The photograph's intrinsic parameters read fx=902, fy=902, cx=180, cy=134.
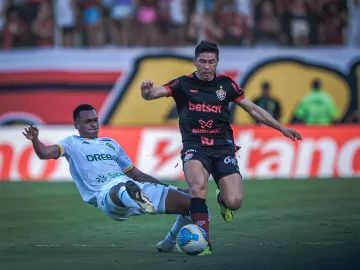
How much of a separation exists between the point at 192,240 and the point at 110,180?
160 cm

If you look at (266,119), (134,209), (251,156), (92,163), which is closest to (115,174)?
(92,163)

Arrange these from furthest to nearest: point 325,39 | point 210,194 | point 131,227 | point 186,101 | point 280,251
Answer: point 325,39, point 210,194, point 131,227, point 186,101, point 280,251

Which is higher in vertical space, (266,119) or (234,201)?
(266,119)

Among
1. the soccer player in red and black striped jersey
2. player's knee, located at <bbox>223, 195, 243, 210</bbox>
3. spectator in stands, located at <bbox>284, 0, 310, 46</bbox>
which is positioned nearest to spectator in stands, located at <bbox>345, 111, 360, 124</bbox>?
spectator in stands, located at <bbox>284, 0, 310, 46</bbox>

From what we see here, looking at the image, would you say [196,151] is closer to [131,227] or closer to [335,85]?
[131,227]

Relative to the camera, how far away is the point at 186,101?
1002 cm

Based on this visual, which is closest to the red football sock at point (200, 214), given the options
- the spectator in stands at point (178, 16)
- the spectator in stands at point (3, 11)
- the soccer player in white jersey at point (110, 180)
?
the soccer player in white jersey at point (110, 180)

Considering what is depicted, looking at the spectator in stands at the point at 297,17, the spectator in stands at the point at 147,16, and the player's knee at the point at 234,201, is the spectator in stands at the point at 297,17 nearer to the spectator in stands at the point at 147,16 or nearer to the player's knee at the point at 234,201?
the spectator in stands at the point at 147,16

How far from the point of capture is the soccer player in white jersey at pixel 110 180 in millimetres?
9469

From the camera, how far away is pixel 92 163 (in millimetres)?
10227

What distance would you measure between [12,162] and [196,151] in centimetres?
1204

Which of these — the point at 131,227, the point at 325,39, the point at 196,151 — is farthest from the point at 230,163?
the point at 325,39

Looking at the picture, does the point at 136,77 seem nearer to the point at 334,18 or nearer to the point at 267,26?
the point at 267,26

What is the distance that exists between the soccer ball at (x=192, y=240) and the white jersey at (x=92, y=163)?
143 centimetres
